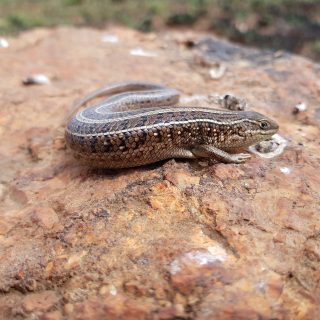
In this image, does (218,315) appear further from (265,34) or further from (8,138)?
(265,34)

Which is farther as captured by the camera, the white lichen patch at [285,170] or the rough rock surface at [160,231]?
the white lichen patch at [285,170]

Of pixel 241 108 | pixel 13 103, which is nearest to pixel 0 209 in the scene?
pixel 13 103

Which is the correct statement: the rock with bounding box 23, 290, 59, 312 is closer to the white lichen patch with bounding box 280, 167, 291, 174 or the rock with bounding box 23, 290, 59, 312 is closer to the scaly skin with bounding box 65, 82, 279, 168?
the scaly skin with bounding box 65, 82, 279, 168

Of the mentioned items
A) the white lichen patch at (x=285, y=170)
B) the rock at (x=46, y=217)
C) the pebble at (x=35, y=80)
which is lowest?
the rock at (x=46, y=217)

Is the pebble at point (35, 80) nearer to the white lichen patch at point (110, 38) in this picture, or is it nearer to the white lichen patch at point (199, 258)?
the white lichen patch at point (110, 38)

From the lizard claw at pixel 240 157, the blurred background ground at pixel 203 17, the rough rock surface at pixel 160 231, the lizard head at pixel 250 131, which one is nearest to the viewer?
the rough rock surface at pixel 160 231

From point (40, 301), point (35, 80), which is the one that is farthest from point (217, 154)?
point (35, 80)

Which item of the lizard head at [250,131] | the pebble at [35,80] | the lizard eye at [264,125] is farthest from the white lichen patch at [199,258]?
the pebble at [35,80]
